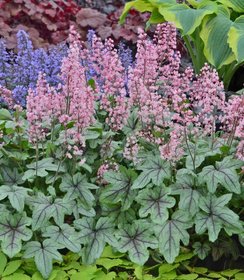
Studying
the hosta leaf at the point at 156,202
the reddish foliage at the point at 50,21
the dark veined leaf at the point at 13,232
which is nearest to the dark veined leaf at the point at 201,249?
the hosta leaf at the point at 156,202

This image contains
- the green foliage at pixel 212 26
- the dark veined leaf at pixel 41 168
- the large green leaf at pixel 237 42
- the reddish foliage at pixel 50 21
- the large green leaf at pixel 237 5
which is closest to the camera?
the dark veined leaf at pixel 41 168

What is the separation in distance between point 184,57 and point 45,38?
1338mm

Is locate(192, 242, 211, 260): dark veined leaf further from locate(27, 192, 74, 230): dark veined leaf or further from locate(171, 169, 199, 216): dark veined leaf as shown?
locate(27, 192, 74, 230): dark veined leaf

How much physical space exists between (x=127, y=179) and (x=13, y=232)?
0.57 m

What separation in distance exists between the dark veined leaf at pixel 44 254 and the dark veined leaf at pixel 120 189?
13.5 inches

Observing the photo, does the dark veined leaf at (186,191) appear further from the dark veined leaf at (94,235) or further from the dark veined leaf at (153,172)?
the dark veined leaf at (94,235)

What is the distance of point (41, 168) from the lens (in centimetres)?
287

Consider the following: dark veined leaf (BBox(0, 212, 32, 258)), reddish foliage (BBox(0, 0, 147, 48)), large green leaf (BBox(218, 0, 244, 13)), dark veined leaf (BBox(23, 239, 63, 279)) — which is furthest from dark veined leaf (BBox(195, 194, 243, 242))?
→ reddish foliage (BBox(0, 0, 147, 48))

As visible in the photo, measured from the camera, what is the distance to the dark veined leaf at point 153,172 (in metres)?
2.77

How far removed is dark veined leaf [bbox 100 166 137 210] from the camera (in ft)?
9.32

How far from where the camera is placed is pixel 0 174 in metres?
2.98

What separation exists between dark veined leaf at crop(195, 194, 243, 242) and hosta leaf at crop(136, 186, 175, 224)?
0.46 ft

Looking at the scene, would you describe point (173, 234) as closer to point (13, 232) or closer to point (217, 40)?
point (13, 232)

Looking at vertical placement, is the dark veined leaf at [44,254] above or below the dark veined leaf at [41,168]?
below
